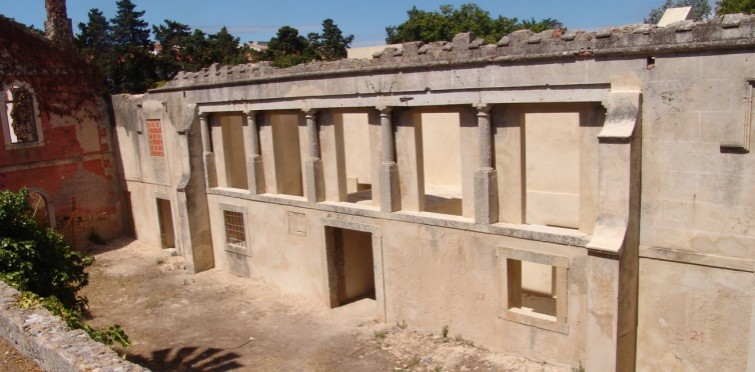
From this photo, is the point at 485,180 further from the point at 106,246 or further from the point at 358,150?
the point at 106,246

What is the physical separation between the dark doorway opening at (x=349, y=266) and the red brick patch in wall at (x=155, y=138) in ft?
27.0

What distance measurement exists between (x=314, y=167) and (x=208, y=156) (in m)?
4.66

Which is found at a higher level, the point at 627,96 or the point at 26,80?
the point at 26,80

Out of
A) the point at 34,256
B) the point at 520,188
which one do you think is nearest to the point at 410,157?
the point at 520,188

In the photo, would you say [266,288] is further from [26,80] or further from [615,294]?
[26,80]

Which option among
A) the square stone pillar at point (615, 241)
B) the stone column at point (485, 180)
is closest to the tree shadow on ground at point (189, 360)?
the stone column at point (485, 180)

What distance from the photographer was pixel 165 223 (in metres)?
21.4

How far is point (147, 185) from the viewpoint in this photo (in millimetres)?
21469

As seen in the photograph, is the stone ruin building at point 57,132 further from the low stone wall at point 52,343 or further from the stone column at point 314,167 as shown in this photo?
the low stone wall at point 52,343

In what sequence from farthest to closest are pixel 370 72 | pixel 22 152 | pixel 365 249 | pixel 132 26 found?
pixel 132 26 → pixel 22 152 → pixel 365 249 → pixel 370 72

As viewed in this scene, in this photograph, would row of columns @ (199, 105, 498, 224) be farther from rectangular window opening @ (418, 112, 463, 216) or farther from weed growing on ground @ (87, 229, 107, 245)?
weed growing on ground @ (87, 229, 107, 245)

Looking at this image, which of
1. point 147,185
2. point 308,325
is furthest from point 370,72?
point 147,185

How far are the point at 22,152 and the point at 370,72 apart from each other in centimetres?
1366

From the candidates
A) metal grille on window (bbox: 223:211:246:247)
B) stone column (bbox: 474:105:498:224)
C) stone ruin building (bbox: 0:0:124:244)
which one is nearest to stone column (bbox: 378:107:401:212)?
stone column (bbox: 474:105:498:224)
